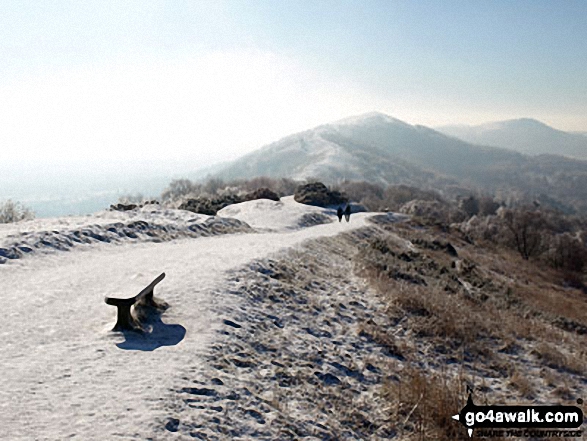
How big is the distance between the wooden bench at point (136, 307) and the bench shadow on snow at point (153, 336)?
157 mm

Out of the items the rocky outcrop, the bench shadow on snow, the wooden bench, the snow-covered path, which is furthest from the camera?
the rocky outcrop

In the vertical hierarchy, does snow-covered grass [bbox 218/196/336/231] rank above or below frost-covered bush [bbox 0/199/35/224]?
below

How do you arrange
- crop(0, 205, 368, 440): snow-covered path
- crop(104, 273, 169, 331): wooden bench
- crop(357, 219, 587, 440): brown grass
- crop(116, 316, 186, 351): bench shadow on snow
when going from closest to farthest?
crop(0, 205, 368, 440): snow-covered path, crop(357, 219, 587, 440): brown grass, crop(116, 316, 186, 351): bench shadow on snow, crop(104, 273, 169, 331): wooden bench

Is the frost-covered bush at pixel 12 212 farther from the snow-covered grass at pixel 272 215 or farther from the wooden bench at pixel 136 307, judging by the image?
the wooden bench at pixel 136 307

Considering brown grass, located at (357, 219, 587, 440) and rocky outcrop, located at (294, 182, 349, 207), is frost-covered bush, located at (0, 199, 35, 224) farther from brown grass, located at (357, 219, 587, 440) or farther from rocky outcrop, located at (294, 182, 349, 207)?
brown grass, located at (357, 219, 587, 440)

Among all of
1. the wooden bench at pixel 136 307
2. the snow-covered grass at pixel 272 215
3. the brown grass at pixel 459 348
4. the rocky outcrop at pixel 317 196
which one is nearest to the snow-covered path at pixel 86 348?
the wooden bench at pixel 136 307

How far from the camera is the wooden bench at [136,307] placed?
754 cm

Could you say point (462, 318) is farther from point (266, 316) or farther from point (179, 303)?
point (179, 303)

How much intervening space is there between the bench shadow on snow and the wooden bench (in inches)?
6.2

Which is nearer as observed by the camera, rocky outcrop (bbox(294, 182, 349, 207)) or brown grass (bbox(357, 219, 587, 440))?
brown grass (bbox(357, 219, 587, 440))

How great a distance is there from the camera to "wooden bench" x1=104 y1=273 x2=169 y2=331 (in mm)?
7535

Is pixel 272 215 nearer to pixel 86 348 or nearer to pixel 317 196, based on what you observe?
pixel 317 196

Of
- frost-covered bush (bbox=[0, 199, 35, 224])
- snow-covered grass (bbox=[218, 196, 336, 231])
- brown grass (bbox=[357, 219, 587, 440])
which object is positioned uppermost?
frost-covered bush (bbox=[0, 199, 35, 224])

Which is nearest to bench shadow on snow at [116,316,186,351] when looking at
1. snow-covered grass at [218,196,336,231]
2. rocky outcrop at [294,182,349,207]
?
snow-covered grass at [218,196,336,231]
